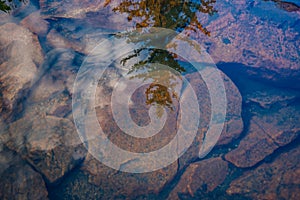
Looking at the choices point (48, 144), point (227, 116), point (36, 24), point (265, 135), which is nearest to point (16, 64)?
point (36, 24)

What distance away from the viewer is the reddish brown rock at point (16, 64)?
5.33 metres

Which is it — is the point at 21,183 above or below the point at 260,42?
above

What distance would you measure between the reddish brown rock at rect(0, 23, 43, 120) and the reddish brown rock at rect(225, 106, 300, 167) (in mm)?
6348

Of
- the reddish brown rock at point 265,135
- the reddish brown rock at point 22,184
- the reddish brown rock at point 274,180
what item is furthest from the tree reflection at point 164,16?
the reddish brown rock at point 265,135

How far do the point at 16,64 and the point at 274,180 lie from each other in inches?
311

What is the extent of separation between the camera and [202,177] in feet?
20.2

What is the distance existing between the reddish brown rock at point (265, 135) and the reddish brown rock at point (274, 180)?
0.37 m

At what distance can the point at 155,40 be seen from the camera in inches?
171

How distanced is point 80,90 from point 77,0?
4.12 metres

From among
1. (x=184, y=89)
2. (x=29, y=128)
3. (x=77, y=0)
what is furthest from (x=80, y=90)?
(x=77, y=0)

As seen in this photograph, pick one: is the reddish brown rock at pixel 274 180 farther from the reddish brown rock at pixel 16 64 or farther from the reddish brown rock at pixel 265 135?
the reddish brown rock at pixel 16 64

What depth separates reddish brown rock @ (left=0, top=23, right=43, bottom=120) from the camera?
5.33 m

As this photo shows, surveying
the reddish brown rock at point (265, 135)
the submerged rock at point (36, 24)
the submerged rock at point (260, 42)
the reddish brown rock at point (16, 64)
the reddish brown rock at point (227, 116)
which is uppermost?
the submerged rock at point (36, 24)

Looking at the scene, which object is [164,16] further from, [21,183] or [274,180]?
[274,180]
